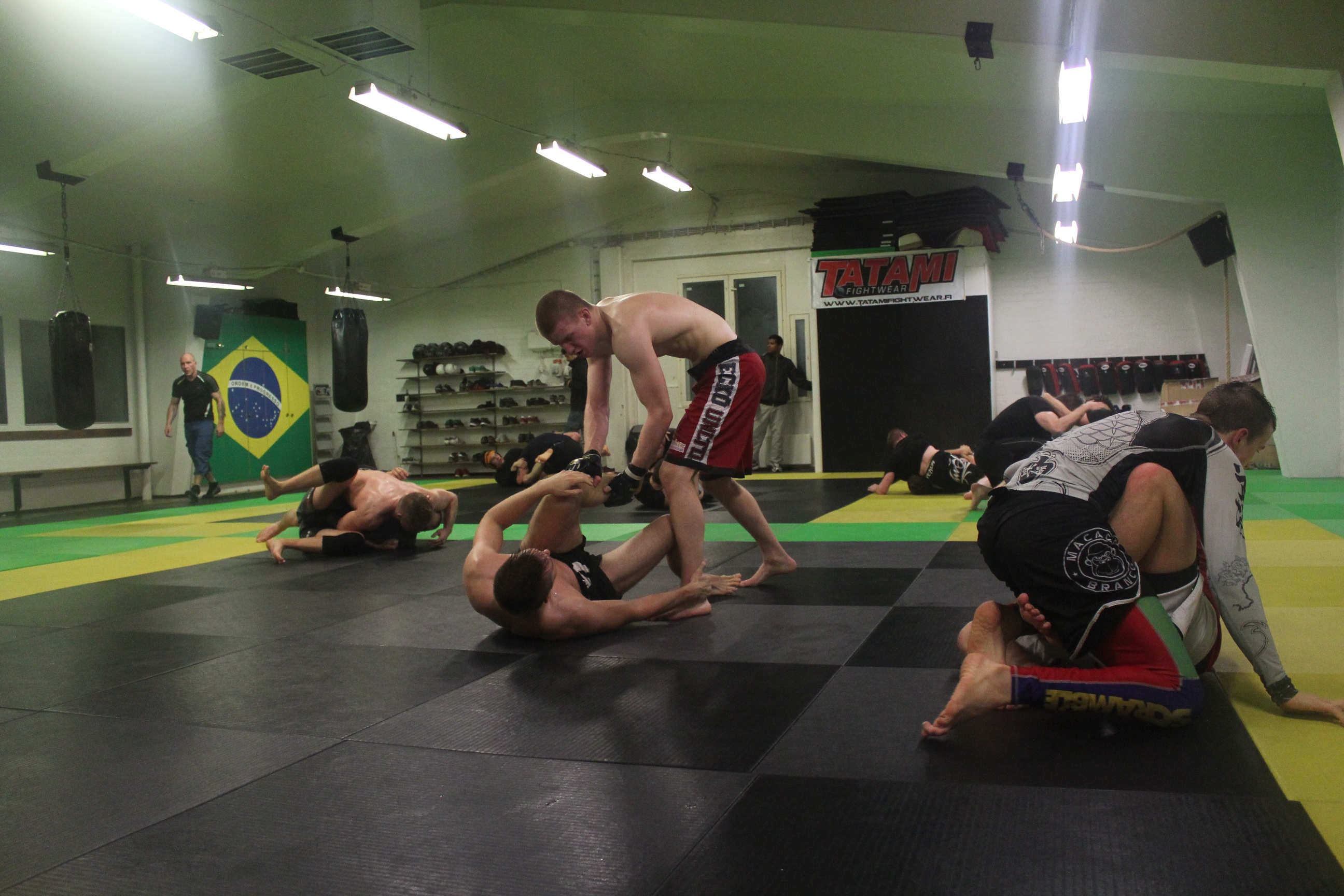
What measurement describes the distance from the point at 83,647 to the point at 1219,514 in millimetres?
3941

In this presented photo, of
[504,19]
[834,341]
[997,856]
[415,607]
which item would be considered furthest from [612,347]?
[834,341]

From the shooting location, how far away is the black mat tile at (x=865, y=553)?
474cm

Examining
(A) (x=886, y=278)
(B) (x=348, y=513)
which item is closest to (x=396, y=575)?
(B) (x=348, y=513)

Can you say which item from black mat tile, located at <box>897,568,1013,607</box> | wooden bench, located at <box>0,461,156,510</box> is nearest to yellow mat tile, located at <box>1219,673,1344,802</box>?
black mat tile, located at <box>897,568,1013,607</box>

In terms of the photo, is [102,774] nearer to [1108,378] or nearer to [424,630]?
[424,630]

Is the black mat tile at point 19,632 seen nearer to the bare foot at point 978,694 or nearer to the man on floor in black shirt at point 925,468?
the bare foot at point 978,694

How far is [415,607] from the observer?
13.6 ft

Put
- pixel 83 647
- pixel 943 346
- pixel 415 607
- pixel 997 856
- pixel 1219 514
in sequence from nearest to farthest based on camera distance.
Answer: pixel 997 856, pixel 1219 514, pixel 83 647, pixel 415 607, pixel 943 346

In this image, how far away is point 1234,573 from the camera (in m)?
2.15

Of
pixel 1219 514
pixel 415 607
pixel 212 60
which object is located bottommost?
pixel 415 607

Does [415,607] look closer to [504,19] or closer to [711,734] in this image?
[711,734]

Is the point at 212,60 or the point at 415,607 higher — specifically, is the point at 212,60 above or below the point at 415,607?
above

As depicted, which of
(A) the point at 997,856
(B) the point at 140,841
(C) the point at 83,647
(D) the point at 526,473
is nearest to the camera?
(A) the point at 997,856

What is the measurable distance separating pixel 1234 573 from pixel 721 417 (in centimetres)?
210
